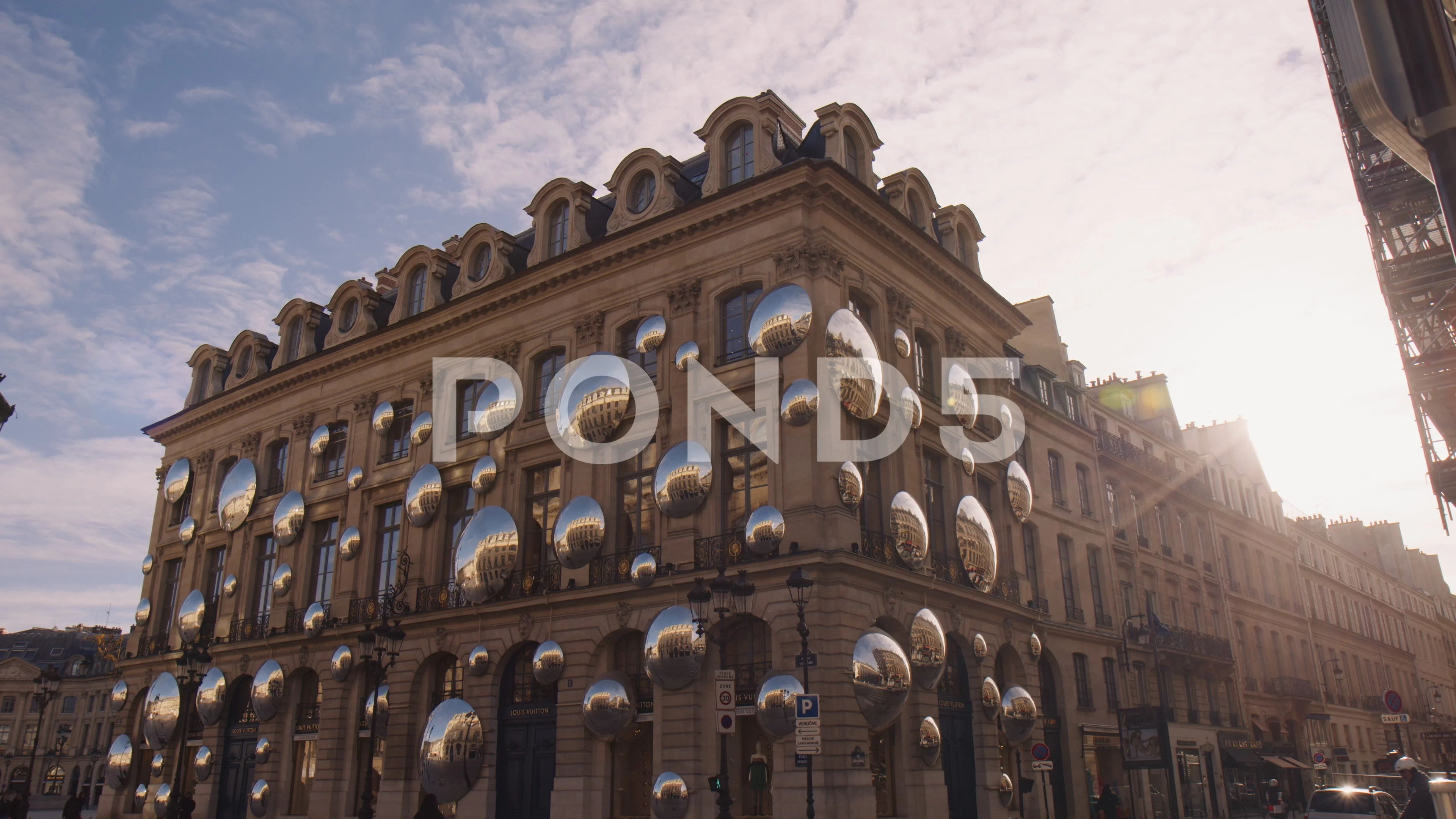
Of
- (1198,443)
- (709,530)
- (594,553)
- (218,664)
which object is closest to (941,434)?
(709,530)

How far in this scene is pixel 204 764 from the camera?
1205 inches

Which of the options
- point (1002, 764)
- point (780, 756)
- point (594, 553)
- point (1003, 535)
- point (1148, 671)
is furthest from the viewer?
point (1148, 671)

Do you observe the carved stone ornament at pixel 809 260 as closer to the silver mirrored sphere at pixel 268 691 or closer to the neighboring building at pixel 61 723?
the silver mirrored sphere at pixel 268 691

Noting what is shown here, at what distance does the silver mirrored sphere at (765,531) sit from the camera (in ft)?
65.1

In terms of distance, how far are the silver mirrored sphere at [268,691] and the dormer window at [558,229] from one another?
48.2 feet

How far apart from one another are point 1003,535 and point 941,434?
14.4 ft

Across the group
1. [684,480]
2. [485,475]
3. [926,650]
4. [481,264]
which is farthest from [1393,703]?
[481,264]

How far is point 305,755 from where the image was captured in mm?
29344

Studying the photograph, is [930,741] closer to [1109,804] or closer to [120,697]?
[1109,804]

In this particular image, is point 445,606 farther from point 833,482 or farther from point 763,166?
point 763,166

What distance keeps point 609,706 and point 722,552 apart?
13.5 feet

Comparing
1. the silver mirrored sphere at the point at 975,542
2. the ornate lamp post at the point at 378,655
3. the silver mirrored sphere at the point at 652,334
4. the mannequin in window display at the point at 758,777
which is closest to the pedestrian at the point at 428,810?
the ornate lamp post at the point at 378,655

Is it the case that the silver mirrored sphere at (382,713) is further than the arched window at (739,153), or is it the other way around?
the silver mirrored sphere at (382,713)

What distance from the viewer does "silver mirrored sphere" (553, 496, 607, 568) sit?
73.5ft
